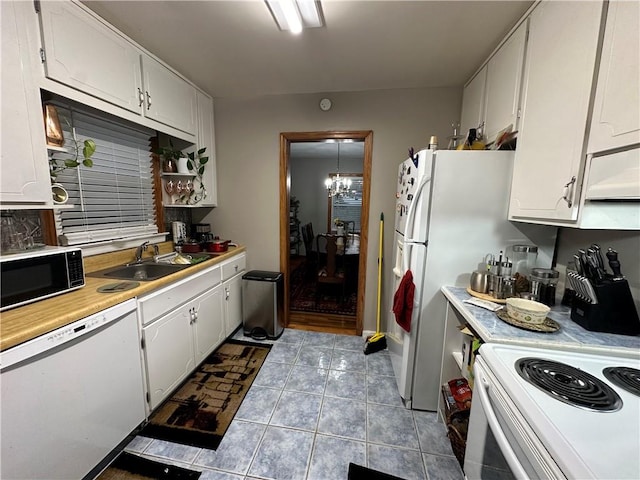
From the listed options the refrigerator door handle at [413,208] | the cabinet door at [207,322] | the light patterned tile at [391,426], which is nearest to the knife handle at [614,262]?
the refrigerator door handle at [413,208]

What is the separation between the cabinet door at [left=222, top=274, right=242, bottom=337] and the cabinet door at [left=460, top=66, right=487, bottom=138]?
253 centimetres

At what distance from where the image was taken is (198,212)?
9.39 feet

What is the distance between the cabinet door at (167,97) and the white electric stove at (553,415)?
2.53 metres

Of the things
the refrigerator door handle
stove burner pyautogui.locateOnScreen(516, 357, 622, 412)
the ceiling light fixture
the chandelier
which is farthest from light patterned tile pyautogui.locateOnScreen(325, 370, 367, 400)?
the chandelier

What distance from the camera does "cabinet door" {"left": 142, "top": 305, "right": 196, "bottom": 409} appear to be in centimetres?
157

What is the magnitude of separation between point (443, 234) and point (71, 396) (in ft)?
6.81

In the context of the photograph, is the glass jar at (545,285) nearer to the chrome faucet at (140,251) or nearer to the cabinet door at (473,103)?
the cabinet door at (473,103)

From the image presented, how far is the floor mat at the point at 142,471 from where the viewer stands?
1.29 meters

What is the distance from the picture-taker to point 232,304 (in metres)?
2.57

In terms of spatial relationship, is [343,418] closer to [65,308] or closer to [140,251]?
[65,308]

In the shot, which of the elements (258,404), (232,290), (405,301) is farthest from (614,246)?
(232,290)

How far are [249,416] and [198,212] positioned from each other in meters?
2.09

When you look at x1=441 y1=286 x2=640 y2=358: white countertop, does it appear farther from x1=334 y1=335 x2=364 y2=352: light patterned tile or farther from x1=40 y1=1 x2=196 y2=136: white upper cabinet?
x1=40 y1=1 x2=196 y2=136: white upper cabinet

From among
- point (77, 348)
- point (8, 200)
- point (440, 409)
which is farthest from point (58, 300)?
point (440, 409)
